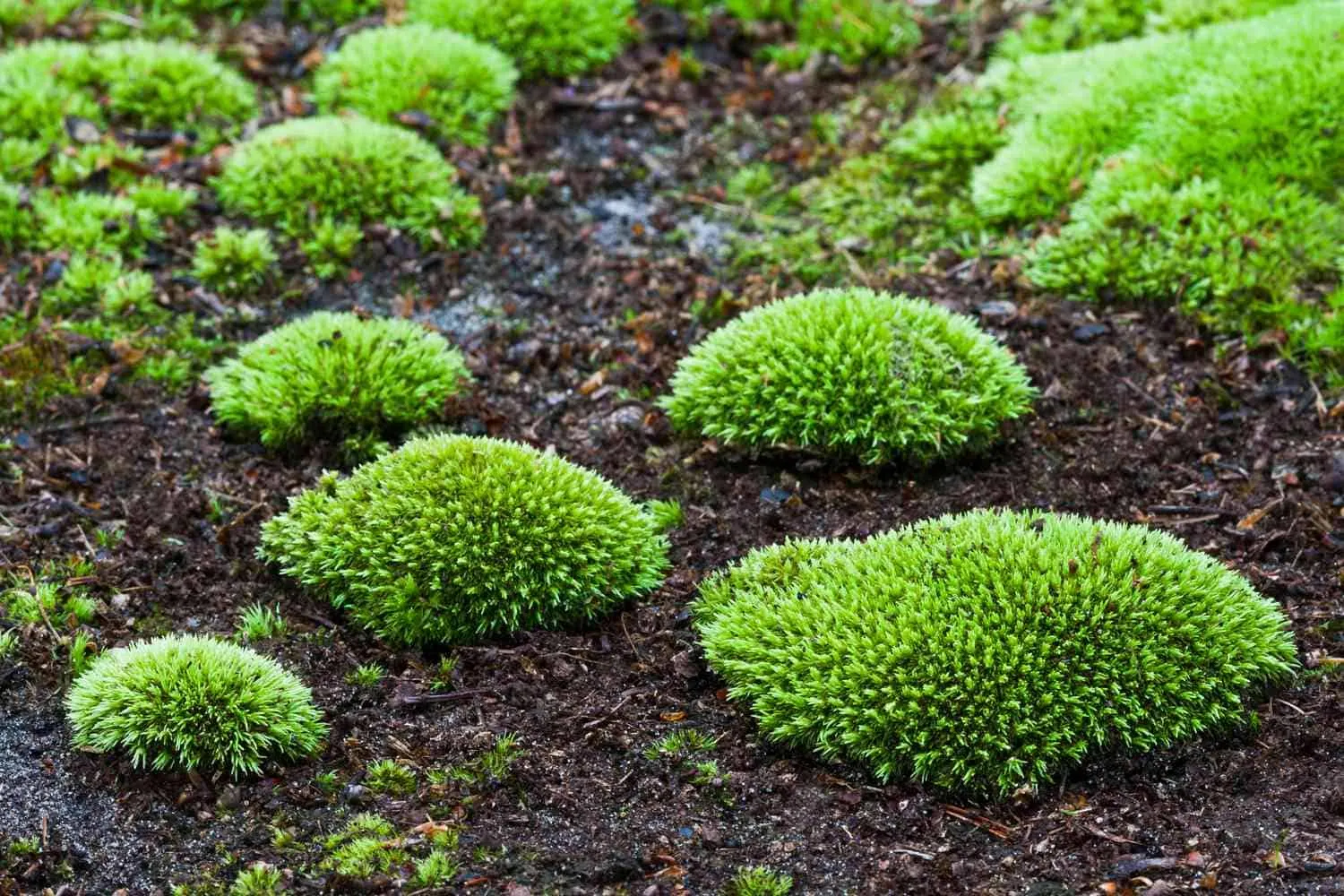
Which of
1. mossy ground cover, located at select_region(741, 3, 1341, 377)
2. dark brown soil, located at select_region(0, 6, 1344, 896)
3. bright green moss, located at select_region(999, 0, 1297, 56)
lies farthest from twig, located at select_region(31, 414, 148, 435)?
bright green moss, located at select_region(999, 0, 1297, 56)

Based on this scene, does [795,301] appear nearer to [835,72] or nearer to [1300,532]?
[1300,532]

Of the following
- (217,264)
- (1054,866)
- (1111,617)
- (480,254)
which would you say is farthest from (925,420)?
(217,264)

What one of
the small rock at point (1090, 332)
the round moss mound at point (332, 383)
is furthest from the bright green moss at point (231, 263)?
the small rock at point (1090, 332)

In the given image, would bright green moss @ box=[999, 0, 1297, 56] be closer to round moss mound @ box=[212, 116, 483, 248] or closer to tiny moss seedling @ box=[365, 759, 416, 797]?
round moss mound @ box=[212, 116, 483, 248]

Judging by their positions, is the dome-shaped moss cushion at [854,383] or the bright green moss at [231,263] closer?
the dome-shaped moss cushion at [854,383]

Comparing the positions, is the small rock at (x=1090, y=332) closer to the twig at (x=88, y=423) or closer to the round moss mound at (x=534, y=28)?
the round moss mound at (x=534, y=28)

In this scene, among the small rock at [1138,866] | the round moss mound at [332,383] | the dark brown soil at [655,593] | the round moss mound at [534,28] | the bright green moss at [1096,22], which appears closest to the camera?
the small rock at [1138,866]
